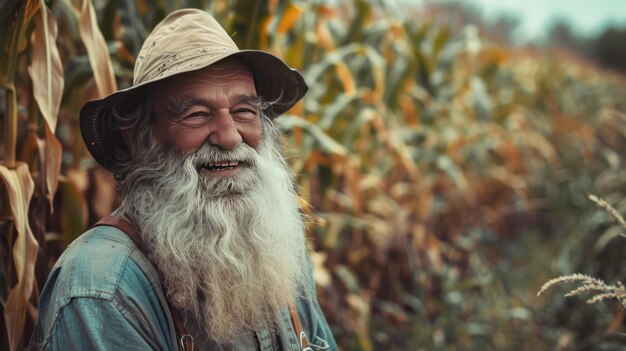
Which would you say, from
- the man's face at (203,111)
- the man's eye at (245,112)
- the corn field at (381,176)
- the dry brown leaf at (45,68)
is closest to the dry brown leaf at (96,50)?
the corn field at (381,176)

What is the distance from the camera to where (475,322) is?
316 centimetres

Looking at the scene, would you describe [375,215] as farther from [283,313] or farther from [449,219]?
[283,313]

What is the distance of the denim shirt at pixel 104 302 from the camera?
1308 millimetres

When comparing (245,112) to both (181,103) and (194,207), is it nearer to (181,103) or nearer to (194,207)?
(181,103)

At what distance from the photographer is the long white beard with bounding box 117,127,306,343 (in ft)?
4.98

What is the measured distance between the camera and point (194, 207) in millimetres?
1555

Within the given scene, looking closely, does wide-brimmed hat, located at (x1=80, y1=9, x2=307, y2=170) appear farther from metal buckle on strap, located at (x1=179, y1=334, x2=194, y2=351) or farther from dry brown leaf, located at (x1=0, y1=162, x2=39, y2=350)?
metal buckle on strap, located at (x1=179, y1=334, x2=194, y2=351)

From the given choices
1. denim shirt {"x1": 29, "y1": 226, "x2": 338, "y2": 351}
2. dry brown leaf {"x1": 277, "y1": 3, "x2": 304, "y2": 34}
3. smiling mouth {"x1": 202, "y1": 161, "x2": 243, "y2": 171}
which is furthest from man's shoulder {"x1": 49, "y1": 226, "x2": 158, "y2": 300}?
dry brown leaf {"x1": 277, "y1": 3, "x2": 304, "y2": 34}

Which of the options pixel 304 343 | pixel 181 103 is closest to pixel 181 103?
pixel 181 103

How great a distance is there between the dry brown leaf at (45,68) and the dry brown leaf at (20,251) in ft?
0.51

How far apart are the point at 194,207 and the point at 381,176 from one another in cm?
250

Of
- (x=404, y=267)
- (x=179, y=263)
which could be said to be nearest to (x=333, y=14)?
(x=404, y=267)

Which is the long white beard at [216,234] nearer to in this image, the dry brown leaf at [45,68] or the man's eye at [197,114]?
the man's eye at [197,114]

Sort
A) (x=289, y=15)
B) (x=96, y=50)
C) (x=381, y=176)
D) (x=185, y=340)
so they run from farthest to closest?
(x=381, y=176)
(x=289, y=15)
(x=96, y=50)
(x=185, y=340)
